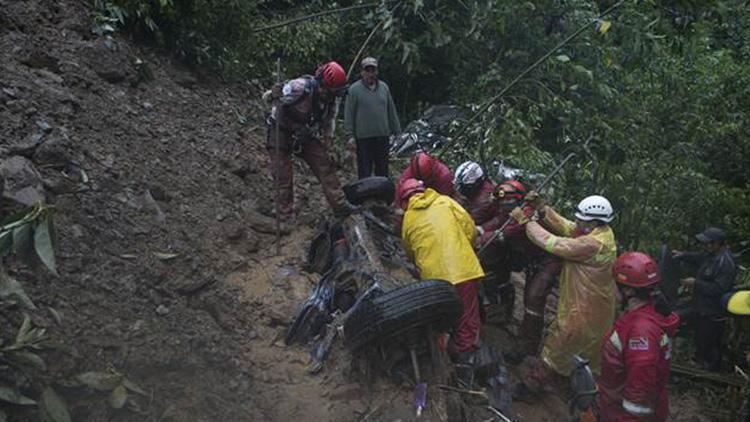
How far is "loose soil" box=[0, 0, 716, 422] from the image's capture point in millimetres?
4973

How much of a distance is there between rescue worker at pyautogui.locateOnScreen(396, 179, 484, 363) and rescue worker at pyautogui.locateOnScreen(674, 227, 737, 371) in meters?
2.40

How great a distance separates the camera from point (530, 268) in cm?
647

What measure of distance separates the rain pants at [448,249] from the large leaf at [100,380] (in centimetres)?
224

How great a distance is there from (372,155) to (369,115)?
49cm

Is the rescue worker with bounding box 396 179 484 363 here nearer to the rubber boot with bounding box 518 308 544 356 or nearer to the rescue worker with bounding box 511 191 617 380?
the rescue worker with bounding box 511 191 617 380

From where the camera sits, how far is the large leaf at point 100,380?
4457mm

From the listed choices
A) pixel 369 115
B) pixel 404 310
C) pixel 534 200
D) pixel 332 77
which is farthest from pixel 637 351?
pixel 369 115

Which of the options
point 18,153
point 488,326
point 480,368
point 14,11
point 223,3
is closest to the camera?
point 480,368

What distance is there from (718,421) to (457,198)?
2879 mm

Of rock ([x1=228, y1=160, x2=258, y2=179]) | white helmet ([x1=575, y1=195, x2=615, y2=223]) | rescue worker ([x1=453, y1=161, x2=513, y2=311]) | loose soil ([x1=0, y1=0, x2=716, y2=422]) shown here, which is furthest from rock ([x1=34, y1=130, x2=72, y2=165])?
white helmet ([x1=575, y1=195, x2=615, y2=223])

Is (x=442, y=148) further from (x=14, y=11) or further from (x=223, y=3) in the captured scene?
(x=14, y=11)

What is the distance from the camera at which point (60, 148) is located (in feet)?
21.6

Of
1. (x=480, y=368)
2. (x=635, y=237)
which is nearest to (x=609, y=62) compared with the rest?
(x=635, y=237)

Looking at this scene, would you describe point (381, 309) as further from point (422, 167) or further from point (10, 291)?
point (422, 167)
